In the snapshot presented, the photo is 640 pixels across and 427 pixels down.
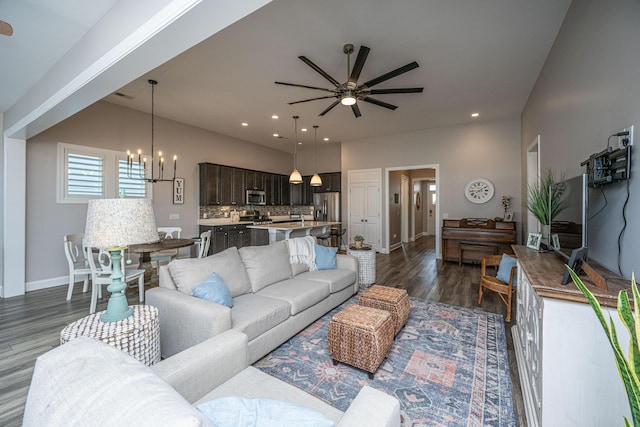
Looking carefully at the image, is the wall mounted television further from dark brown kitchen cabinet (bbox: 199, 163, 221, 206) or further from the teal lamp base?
dark brown kitchen cabinet (bbox: 199, 163, 221, 206)

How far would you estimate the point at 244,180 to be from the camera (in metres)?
7.08

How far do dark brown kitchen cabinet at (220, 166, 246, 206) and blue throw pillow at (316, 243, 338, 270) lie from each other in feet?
12.2

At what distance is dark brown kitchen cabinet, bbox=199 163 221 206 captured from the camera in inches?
240

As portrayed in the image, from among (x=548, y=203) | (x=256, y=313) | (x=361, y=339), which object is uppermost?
(x=548, y=203)

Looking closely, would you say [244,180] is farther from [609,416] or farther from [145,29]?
[609,416]

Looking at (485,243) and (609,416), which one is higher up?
(485,243)

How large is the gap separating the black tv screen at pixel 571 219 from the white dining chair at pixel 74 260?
16.6 ft

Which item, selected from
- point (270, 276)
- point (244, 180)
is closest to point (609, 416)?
point (270, 276)

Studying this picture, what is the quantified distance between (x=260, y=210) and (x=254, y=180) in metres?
1.06

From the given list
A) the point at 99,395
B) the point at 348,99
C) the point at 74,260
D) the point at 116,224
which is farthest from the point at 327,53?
the point at 74,260

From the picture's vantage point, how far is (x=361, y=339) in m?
2.02

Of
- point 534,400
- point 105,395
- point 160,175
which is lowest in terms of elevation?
point 534,400

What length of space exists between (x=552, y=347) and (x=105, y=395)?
5.92 feet

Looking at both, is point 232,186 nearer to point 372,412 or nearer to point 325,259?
point 325,259
